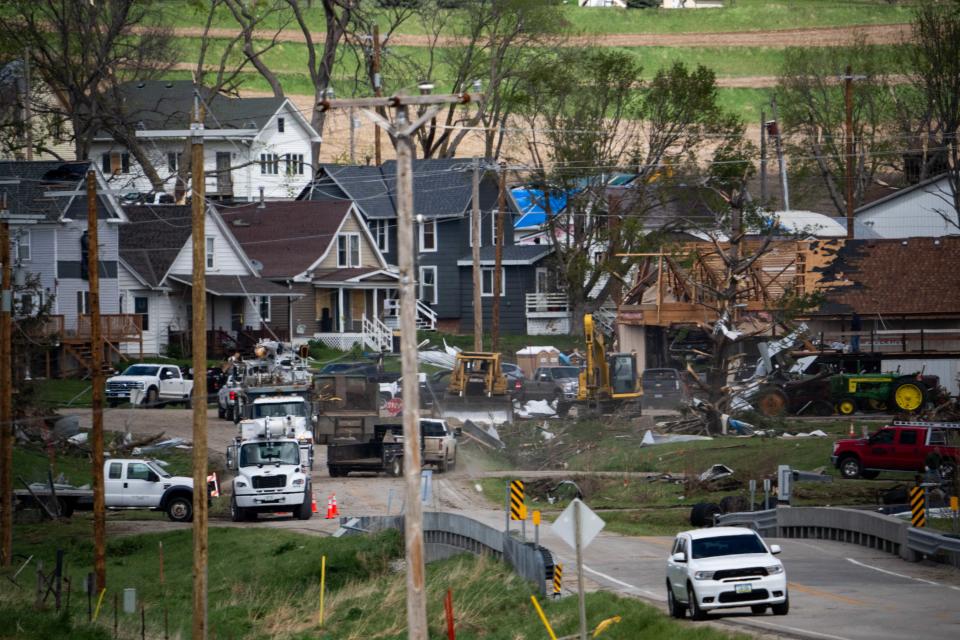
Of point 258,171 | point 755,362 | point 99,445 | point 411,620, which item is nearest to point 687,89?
point 755,362

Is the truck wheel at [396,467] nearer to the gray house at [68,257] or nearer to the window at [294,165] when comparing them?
the gray house at [68,257]

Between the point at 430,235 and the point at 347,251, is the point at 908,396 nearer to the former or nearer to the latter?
the point at 347,251

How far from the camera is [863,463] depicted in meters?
40.8

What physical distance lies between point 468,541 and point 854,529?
8486mm

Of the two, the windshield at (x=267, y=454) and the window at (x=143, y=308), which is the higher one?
the window at (x=143, y=308)

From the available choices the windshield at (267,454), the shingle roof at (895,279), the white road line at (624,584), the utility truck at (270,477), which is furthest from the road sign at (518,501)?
the shingle roof at (895,279)

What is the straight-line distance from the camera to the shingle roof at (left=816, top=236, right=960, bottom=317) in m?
56.8

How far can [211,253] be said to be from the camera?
73.6 meters

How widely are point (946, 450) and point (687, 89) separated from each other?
36.5 meters

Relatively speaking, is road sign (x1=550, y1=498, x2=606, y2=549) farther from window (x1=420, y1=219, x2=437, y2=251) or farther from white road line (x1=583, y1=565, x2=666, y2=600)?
window (x1=420, y1=219, x2=437, y2=251)

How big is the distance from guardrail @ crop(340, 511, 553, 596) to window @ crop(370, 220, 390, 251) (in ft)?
162

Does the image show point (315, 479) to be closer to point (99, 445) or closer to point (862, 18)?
point (99, 445)

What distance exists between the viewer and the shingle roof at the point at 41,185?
190 ft

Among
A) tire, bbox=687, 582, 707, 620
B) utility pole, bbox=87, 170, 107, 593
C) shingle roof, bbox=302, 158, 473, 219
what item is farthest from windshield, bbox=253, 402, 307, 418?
shingle roof, bbox=302, 158, 473, 219
